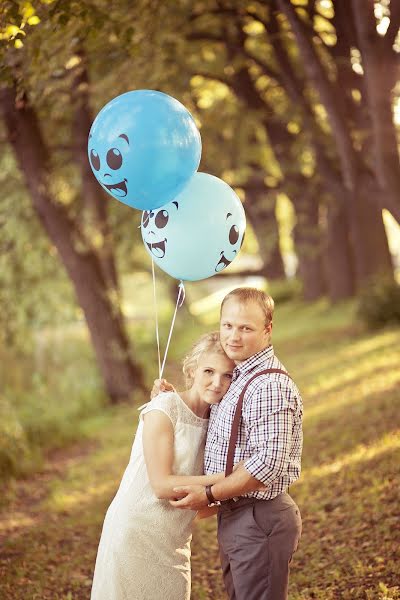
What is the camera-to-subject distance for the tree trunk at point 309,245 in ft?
50.3

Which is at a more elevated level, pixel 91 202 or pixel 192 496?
pixel 192 496

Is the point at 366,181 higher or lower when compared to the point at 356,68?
lower

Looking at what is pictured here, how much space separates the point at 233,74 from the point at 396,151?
7.53 meters

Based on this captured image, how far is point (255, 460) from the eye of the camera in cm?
313

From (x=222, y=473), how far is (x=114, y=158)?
67.6 inches

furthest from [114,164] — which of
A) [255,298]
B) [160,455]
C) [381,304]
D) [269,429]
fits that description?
[381,304]

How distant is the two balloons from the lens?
3805 mm

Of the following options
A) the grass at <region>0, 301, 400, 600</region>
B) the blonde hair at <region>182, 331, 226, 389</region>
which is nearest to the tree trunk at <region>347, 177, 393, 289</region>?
the grass at <region>0, 301, 400, 600</region>

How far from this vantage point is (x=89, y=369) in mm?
13859

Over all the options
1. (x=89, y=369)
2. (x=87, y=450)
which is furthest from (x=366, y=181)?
(x=89, y=369)

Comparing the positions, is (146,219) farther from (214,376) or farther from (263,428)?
(263,428)

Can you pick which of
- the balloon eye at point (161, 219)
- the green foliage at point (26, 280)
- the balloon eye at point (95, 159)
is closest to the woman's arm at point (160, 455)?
the balloon eye at point (161, 219)

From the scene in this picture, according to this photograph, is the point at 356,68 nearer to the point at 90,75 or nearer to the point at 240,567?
the point at 90,75

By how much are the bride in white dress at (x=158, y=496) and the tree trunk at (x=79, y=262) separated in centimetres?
730
